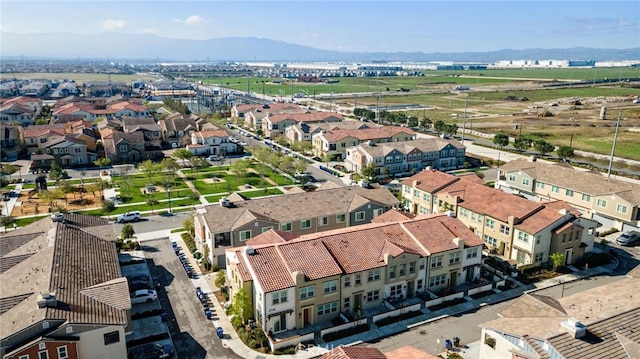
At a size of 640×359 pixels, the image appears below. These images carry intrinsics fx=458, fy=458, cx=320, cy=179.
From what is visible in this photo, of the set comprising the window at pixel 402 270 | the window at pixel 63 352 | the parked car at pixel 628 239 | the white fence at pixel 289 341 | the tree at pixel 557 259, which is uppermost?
the window at pixel 402 270

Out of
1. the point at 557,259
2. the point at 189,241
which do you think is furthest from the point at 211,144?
the point at 557,259

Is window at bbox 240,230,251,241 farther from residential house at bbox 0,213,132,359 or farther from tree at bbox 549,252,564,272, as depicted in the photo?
tree at bbox 549,252,564,272

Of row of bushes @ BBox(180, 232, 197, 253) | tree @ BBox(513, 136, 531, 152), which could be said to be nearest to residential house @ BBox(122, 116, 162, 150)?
row of bushes @ BBox(180, 232, 197, 253)

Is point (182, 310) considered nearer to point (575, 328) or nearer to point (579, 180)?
point (575, 328)

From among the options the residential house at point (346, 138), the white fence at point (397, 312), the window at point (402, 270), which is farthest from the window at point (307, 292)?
the residential house at point (346, 138)

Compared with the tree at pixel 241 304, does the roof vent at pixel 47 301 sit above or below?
above

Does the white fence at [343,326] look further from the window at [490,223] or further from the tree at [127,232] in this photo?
the tree at [127,232]
